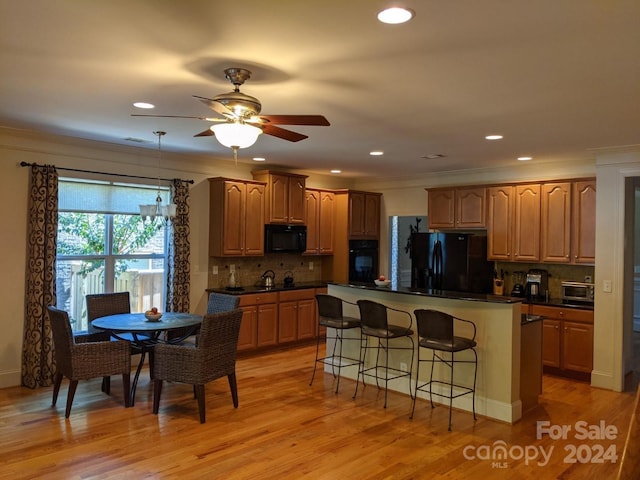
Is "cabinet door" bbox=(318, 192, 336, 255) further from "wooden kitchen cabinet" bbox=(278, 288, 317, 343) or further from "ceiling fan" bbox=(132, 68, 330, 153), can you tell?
"ceiling fan" bbox=(132, 68, 330, 153)

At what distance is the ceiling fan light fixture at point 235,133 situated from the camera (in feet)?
9.63

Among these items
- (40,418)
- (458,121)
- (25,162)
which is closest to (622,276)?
(458,121)

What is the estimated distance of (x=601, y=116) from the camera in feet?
12.8

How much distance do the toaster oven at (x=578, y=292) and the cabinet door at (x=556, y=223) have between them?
12.0 inches

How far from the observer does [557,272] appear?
6.34 metres

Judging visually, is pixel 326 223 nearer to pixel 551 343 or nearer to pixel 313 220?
pixel 313 220

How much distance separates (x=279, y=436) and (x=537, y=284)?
4052mm

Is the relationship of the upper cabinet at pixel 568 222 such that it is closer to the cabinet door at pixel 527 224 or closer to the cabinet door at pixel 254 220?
the cabinet door at pixel 527 224

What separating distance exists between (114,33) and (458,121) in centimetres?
283

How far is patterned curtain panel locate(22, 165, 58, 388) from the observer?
504 centimetres

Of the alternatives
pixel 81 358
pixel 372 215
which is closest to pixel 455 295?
pixel 81 358

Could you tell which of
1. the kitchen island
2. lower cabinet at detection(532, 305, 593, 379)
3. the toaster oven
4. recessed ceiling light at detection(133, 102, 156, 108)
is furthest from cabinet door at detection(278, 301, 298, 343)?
recessed ceiling light at detection(133, 102, 156, 108)

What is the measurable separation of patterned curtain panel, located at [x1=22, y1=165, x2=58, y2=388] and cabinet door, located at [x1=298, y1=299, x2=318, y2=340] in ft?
10.7

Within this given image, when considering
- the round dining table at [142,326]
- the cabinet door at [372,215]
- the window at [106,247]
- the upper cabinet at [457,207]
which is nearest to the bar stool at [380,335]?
the round dining table at [142,326]
